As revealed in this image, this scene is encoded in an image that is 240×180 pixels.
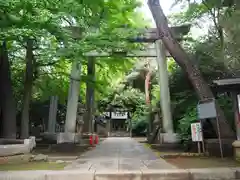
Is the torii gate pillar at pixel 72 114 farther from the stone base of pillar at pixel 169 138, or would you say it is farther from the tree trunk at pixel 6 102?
the stone base of pillar at pixel 169 138

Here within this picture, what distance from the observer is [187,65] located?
10406mm

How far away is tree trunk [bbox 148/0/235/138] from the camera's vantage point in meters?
9.82

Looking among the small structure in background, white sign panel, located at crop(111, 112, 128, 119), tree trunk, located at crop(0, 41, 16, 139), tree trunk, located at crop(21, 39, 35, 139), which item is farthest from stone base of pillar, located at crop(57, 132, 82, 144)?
white sign panel, located at crop(111, 112, 128, 119)

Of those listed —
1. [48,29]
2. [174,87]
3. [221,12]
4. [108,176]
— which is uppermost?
[221,12]

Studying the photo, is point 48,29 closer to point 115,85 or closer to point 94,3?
point 94,3

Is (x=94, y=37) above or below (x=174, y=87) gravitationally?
above

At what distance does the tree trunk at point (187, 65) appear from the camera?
32.2 feet

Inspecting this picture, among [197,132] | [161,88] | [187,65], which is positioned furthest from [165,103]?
[197,132]

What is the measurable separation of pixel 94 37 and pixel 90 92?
1046 centimetres

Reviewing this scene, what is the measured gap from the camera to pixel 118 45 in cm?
1113

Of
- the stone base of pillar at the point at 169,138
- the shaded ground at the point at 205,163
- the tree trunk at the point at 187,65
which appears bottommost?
the shaded ground at the point at 205,163

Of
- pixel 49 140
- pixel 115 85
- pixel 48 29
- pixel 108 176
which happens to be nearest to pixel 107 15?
pixel 48 29

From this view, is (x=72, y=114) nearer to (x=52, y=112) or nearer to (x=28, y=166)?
(x=52, y=112)

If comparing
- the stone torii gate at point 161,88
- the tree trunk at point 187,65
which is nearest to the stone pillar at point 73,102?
the stone torii gate at point 161,88
